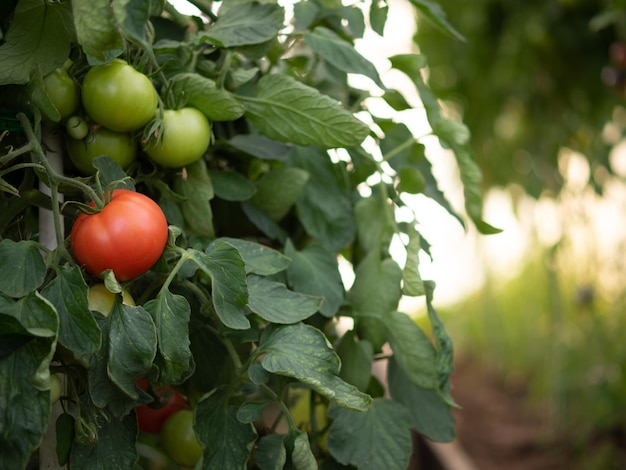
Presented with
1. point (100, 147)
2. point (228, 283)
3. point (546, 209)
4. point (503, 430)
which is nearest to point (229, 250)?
point (228, 283)

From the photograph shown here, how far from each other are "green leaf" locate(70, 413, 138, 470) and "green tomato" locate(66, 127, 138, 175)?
170mm

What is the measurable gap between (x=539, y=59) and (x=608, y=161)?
36 cm

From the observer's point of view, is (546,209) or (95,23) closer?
(95,23)

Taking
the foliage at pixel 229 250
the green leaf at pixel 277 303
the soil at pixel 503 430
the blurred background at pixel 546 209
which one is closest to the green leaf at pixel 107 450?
the foliage at pixel 229 250

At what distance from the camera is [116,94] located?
412mm

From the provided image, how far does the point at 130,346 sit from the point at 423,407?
0.93ft

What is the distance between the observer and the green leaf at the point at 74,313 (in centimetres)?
36

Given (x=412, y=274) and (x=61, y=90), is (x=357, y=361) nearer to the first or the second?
(x=412, y=274)

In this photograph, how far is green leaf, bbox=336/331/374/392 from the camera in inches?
20.9

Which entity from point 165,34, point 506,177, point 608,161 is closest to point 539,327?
point 506,177

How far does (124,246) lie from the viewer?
387 millimetres

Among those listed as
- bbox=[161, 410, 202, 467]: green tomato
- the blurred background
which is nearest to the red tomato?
bbox=[161, 410, 202, 467]: green tomato

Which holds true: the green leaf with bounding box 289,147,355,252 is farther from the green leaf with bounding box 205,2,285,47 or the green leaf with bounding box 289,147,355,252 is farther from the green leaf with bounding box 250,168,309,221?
the green leaf with bounding box 205,2,285,47

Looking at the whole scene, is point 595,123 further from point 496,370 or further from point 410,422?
point 410,422
